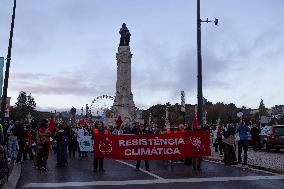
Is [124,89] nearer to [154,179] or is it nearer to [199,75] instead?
[199,75]

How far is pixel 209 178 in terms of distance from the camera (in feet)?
48.1

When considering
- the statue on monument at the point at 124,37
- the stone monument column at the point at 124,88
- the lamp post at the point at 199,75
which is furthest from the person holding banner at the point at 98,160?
the statue on monument at the point at 124,37

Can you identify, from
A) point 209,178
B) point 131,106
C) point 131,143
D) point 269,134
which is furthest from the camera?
point 131,106

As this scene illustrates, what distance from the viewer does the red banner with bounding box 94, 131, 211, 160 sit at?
17906 mm

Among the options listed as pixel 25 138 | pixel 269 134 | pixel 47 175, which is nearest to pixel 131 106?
pixel 269 134

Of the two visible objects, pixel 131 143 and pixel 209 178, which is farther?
pixel 131 143

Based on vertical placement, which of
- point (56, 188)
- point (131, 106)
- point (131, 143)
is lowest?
point (56, 188)

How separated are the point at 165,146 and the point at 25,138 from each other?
6450 mm

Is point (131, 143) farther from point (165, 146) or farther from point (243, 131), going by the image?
point (243, 131)

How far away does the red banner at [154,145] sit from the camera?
1791 centimetres

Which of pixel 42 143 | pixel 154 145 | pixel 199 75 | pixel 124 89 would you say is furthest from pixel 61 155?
pixel 124 89

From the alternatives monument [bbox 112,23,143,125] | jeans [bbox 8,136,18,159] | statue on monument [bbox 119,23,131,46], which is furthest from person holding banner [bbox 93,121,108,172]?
statue on monument [bbox 119,23,131,46]

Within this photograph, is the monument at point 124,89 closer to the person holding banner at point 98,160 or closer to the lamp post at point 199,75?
the lamp post at point 199,75

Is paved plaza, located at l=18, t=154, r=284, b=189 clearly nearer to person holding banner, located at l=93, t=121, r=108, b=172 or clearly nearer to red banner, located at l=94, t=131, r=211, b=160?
person holding banner, located at l=93, t=121, r=108, b=172
